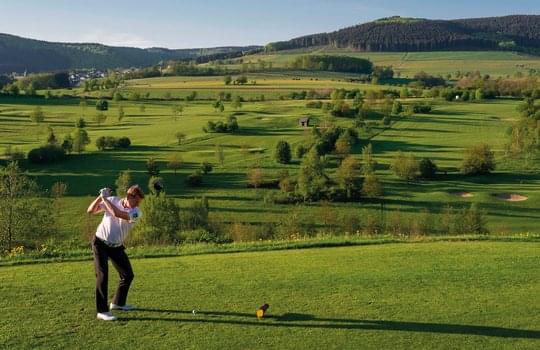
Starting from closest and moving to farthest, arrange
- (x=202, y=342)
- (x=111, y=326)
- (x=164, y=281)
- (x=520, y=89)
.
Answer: (x=202, y=342)
(x=111, y=326)
(x=164, y=281)
(x=520, y=89)

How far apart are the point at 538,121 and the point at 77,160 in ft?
240

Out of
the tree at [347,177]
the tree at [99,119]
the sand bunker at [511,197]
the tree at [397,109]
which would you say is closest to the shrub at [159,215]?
the tree at [347,177]

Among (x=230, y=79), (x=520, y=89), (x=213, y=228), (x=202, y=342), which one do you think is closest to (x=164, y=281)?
(x=202, y=342)

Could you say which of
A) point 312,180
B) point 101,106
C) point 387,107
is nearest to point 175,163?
point 312,180

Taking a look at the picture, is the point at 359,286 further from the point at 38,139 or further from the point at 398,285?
the point at 38,139

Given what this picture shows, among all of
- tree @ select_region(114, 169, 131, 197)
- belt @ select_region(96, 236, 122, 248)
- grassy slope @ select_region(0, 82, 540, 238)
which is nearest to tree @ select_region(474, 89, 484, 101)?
grassy slope @ select_region(0, 82, 540, 238)

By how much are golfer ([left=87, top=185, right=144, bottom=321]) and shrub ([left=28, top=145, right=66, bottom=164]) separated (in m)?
73.3

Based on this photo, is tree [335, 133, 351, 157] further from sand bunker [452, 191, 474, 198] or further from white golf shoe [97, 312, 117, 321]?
white golf shoe [97, 312, 117, 321]

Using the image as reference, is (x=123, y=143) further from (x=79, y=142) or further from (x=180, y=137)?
(x=180, y=137)

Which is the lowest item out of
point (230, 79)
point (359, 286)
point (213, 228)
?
point (213, 228)

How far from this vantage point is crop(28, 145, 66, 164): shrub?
7825 cm

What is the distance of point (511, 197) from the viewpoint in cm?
6281

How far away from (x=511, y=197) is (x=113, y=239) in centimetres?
5996

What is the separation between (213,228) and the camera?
159 feet
